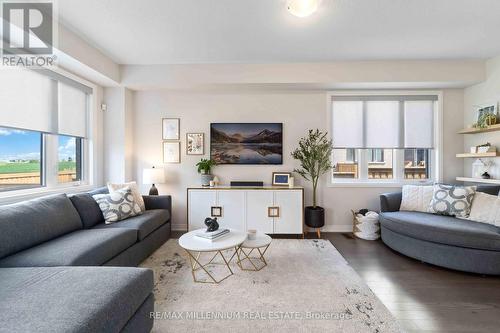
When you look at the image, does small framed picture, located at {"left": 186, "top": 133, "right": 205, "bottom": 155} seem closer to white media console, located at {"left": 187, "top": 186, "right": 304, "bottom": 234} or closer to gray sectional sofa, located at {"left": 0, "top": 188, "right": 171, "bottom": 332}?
white media console, located at {"left": 187, "top": 186, "right": 304, "bottom": 234}

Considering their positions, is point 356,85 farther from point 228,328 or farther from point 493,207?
point 228,328

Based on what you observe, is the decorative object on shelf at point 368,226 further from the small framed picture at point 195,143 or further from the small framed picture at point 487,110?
the small framed picture at point 195,143

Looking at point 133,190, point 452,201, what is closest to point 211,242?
point 133,190

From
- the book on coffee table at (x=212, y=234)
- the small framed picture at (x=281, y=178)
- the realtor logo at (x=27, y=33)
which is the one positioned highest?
the realtor logo at (x=27, y=33)

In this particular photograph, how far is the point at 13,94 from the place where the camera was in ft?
7.86

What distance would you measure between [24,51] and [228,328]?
11.7 feet

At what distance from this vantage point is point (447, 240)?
247 centimetres

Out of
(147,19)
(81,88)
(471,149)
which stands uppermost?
(147,19)

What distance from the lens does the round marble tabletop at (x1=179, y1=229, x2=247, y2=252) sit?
204cm

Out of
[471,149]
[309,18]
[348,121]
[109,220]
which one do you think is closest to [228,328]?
[109,220]

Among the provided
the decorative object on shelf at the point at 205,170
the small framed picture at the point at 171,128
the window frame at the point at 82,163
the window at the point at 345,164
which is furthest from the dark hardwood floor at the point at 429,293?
the window frame at the point at 82,163

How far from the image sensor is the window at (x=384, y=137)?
3758mm

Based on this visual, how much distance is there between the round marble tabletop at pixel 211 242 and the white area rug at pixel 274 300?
0.40 meters

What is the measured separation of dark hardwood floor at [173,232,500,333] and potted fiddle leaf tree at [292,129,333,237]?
26.5 inches
